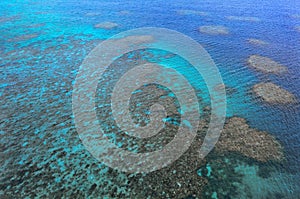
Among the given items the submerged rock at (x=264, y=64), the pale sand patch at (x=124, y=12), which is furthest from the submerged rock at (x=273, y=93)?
the pale sand patch at (x=124, y=12)

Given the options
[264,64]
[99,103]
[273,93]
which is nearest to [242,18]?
[264,64]

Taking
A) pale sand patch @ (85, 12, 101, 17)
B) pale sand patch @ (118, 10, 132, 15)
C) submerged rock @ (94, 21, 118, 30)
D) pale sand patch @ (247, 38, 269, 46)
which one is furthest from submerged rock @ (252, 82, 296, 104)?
pale sand patch @ (85, 12, 101, 17)

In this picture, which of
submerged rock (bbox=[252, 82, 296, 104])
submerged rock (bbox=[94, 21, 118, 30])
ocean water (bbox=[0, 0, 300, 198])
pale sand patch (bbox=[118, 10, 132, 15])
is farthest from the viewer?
pale sand patch (bbox=[118, 10, 132, 15])

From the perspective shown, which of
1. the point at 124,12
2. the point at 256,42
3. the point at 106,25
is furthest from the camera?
the point at 124,12

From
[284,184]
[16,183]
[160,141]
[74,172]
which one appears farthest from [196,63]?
[16,183]

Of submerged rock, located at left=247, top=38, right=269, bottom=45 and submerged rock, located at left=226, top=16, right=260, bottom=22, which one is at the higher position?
submerged rock, located at left=247, top=38, right=269, bottom=45

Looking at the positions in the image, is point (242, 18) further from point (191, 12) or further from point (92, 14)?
point (92, 14)

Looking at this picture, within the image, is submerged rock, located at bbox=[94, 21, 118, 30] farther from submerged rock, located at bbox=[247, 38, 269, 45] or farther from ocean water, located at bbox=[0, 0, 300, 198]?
submerged rock, located at bbox=[247, 38, 269, 45]
